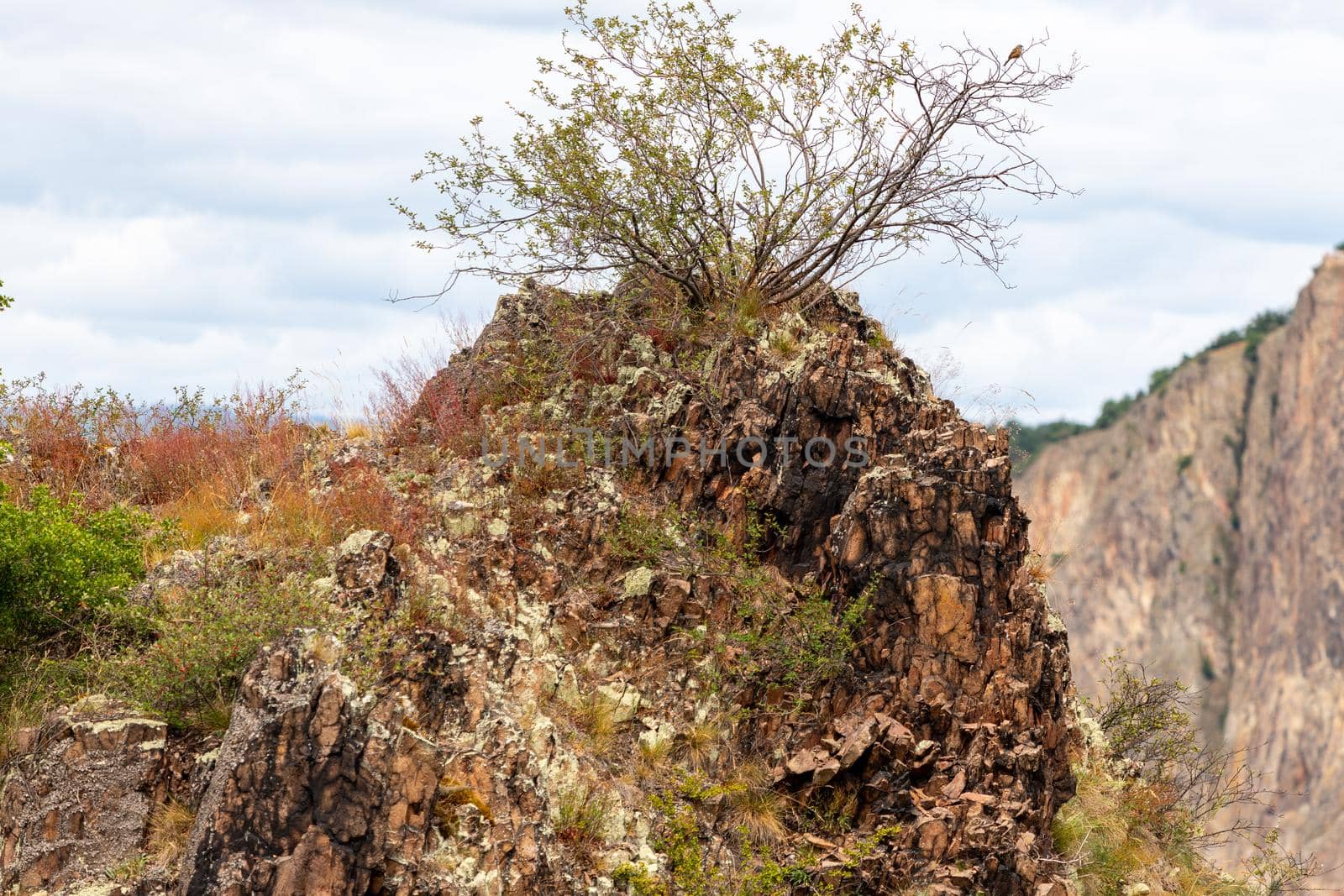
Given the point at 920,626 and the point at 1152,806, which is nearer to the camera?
the point at 920,626

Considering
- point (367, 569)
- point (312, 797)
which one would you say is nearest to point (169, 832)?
point (312, 797)

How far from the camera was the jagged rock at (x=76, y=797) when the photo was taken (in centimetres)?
908

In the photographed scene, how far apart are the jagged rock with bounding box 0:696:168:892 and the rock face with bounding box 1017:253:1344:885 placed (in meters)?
80.7

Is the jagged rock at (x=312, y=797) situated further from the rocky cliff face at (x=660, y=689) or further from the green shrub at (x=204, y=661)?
the green shrub at (x=204, y=661)

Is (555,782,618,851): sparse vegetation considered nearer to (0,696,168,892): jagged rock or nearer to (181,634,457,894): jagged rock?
(181,634,457,894): jagged rock

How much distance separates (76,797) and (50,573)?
2.43 metres

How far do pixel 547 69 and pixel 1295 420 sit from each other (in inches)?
4058

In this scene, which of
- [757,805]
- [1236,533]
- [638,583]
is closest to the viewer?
[757,805]

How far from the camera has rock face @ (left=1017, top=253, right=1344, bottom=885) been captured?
88.4 meters

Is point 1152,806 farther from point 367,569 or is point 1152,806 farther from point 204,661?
point 204,661

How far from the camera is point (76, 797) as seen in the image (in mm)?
9266

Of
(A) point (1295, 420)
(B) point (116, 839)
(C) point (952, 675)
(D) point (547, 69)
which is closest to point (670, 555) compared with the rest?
(C) point (952, 675)

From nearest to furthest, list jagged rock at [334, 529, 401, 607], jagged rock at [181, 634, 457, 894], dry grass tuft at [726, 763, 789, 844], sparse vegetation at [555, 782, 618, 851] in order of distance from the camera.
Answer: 1. jagged rock at [181, 634, 457, 894]
2. sparse vegetation at [555, 782, 618, 851]
3. dry grass tuft at [726, 763, 789, 844]
4. jagged rock at [334, 529, 401, 607]

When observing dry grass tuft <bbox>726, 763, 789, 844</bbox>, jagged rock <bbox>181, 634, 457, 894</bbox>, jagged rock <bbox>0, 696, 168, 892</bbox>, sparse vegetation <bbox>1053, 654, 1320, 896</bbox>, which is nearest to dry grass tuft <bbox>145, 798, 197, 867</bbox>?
jagged rock <bbox>0, 696, 168, 892</bbox>
